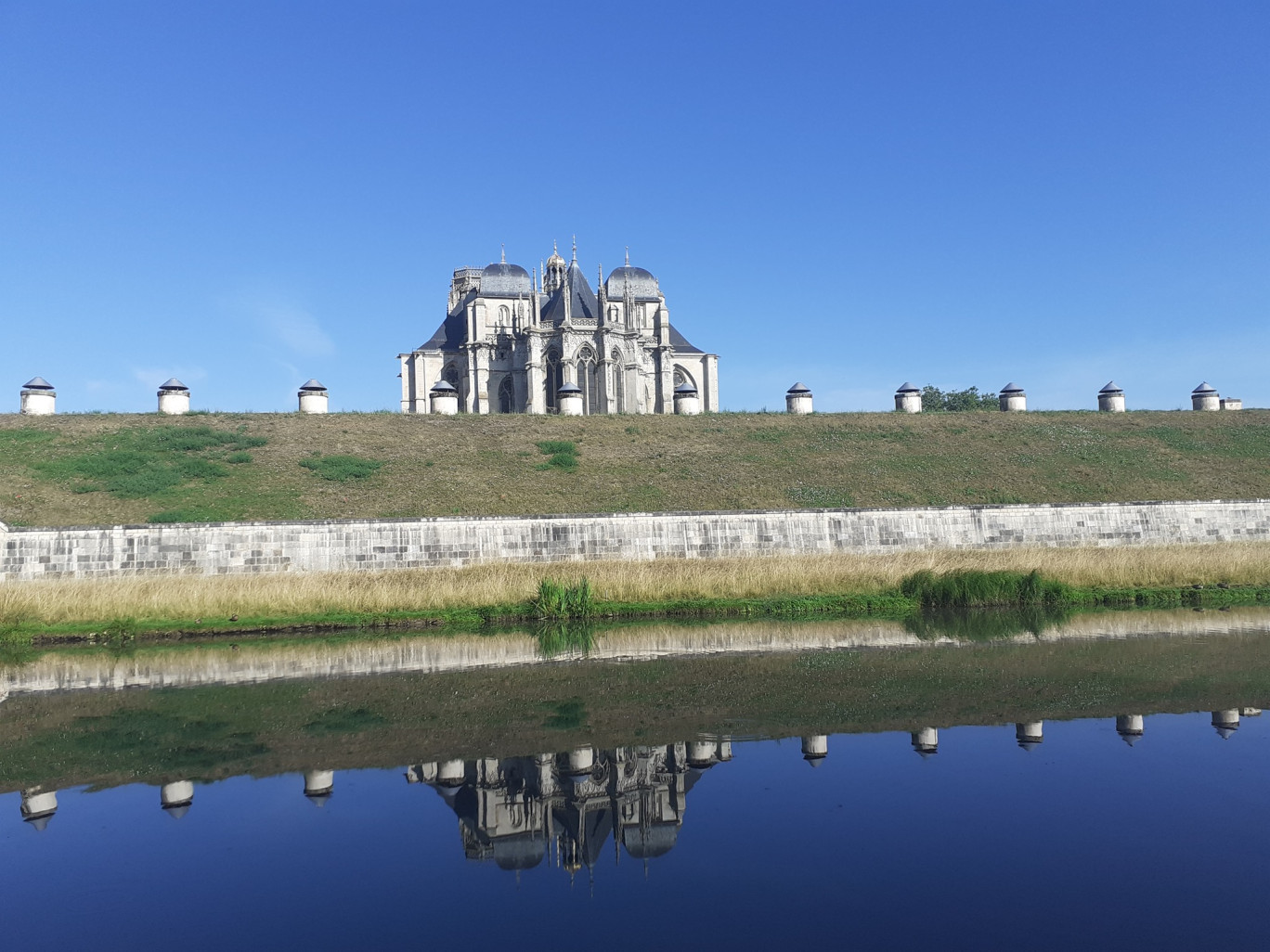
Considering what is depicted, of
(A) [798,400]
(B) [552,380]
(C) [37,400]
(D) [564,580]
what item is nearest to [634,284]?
(B) [552,380]

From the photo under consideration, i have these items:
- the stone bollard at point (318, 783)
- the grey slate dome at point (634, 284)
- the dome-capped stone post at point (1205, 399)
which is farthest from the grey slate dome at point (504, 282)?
the stone bollard at point (318, 783)

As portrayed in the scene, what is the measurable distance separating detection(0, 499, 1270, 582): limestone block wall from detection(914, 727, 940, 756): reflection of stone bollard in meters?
17.6

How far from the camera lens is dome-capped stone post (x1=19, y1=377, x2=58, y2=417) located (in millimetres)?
43219

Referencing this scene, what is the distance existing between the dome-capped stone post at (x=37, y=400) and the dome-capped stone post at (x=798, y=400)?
37167mm

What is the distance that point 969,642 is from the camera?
18000 mm

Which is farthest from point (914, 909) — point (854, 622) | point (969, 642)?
point (854, 622)

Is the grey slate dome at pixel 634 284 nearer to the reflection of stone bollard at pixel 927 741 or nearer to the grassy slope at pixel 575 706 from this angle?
the grassy slope at pixel 575 706

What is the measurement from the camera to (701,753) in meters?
10.9

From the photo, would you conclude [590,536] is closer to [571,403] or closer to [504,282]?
[571,403]

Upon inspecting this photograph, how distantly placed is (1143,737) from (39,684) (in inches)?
668

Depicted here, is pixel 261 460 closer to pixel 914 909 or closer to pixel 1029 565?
pixel 1029 565

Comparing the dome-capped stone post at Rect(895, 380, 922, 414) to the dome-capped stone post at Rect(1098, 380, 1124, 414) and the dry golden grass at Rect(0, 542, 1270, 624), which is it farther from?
the dry golden grass at Rect(0, 542, 1270, 624)

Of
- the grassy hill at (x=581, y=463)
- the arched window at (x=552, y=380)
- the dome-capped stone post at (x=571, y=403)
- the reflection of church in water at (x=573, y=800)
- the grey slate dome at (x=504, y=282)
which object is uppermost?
the grey slate dome at (x=504, y=282)

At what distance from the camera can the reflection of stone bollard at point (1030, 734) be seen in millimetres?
11242
